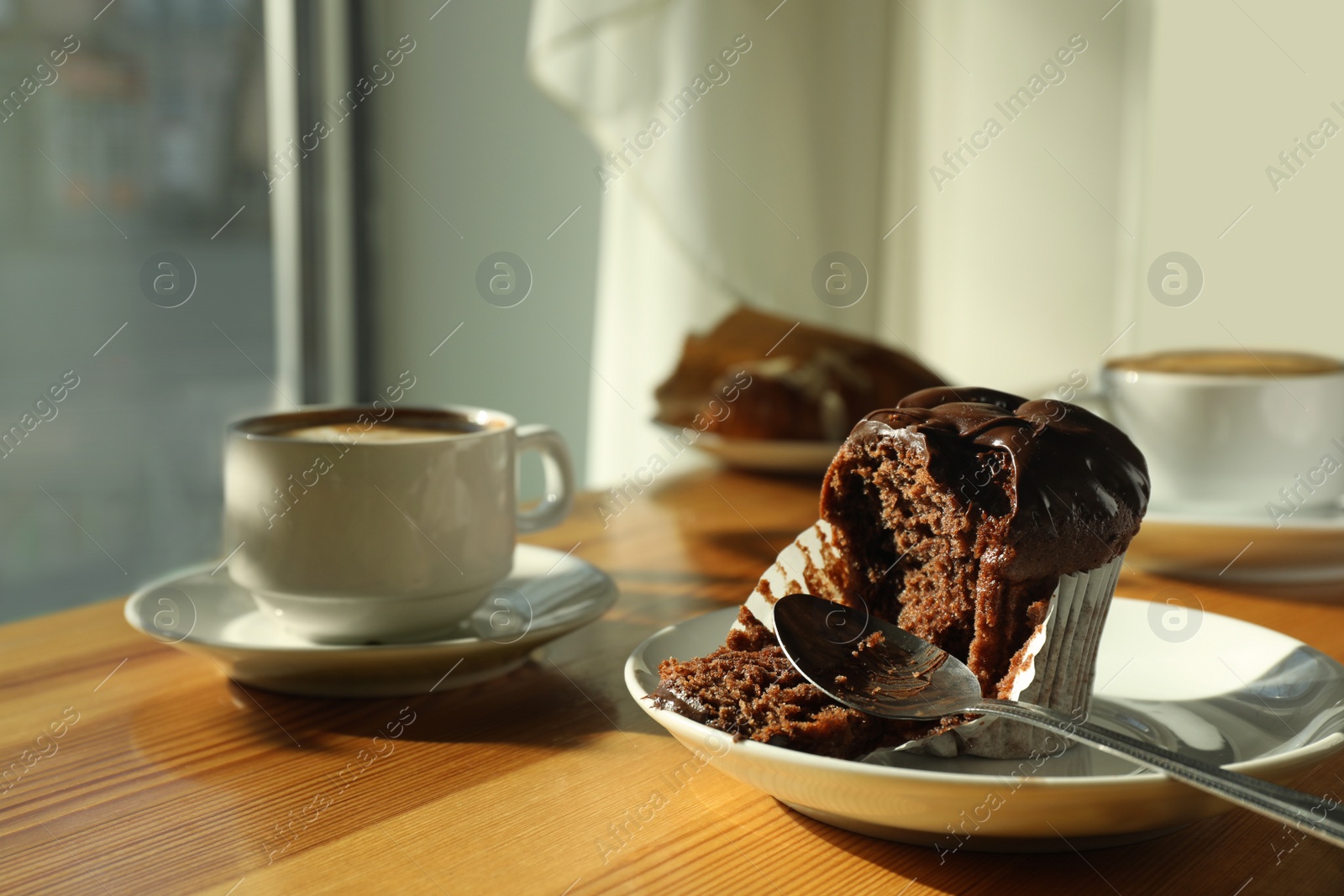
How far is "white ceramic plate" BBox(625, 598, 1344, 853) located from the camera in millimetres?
515

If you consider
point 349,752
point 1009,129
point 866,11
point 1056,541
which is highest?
point 866,11

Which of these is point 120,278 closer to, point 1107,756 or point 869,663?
point 869,663

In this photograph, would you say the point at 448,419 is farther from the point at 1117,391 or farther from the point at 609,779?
the point at 1117,391

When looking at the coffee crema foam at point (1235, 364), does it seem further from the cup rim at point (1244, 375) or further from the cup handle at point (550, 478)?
the cup handle at point (550, 478)

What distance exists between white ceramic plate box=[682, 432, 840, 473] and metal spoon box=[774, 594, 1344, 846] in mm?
892

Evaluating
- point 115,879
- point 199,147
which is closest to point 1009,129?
point 199,147

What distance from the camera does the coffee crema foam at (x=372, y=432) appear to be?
87 cm

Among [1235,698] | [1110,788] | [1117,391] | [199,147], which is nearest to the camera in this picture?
[1110,788]

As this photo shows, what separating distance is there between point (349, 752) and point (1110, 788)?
46 cm

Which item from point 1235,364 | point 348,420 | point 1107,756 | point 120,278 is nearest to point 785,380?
point 1235,364

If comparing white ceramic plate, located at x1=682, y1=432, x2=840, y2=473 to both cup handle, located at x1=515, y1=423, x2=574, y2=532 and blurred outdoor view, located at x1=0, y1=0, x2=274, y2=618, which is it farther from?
blurred outdoor view, located at x1=0, y1=0, x2=274, y2=618

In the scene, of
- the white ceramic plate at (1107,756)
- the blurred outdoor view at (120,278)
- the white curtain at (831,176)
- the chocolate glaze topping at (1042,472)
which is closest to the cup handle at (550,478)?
the white ceramic plate at (1107,756)

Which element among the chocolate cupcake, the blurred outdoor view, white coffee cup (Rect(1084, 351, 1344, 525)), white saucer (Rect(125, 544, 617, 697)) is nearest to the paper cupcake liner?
the chocolate cupcake

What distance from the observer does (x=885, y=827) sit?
22.9 inches
